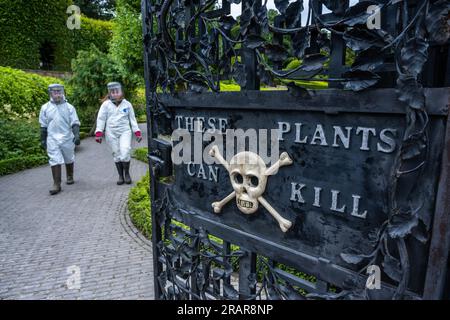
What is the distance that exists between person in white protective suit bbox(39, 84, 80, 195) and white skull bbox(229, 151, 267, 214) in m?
5.96

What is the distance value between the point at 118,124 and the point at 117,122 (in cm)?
5

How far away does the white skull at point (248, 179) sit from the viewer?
144cm

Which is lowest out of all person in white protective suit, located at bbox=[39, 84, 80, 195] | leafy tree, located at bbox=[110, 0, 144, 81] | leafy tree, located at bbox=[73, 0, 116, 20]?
person in white protective suit, located at bbox=[39, 84, 80, 195]

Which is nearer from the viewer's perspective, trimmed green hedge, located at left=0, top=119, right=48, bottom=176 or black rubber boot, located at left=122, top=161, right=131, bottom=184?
black rubber boot, located at left=122, top=161, right=131, bottom=184

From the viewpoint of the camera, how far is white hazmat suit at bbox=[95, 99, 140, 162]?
673 cm

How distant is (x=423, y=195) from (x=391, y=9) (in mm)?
586

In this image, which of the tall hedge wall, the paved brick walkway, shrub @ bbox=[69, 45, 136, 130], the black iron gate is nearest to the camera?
the black iron gate

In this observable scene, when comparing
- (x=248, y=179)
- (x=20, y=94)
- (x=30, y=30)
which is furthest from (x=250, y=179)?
(x=30, y=30)

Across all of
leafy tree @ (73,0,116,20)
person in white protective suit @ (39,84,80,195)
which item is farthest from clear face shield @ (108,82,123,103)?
leafy tree @ (73,0,116,20)

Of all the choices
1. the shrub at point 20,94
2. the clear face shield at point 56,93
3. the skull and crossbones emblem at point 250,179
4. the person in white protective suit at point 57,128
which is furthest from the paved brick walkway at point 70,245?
the shrub at point 20,94

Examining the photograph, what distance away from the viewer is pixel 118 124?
6.79 metres

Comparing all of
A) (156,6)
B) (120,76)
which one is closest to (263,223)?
(156,6)

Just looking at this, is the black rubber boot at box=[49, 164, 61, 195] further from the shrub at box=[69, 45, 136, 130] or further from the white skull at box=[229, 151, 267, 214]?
the shrub at box=[69, 45, 136, 130]

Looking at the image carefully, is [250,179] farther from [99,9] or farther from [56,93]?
[99,9]
